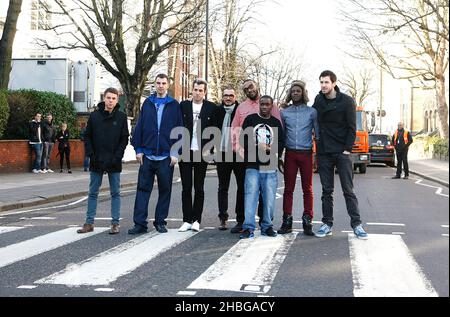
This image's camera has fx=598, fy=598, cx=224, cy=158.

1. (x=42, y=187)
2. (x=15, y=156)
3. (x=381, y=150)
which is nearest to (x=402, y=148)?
(x=381, y=150)

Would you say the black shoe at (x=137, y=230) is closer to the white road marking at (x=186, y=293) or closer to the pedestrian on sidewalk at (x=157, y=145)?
the pedestrian on sidewalk at (x=157, y=145)

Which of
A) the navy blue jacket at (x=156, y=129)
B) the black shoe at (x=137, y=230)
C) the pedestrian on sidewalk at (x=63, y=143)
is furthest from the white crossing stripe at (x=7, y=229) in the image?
the pedestrian on sidewalk at (x=63, y=143)

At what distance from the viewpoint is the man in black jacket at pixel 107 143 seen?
774 cm

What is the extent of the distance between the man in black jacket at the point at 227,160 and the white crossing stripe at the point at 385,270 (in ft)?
5.20

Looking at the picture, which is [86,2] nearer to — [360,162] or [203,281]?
[360,162]

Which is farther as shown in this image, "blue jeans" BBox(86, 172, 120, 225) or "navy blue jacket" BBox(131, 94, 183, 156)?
"blue jeans" BBox(86, 172, 120, 225)

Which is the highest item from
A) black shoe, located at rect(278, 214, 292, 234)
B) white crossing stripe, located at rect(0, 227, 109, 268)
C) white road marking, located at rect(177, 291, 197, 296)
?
black shoe, located at rect(278, 214, 292, 234)

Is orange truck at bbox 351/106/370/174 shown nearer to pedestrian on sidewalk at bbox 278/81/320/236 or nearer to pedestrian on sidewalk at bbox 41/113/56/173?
pedestrian on sidewalk at bbox 41/113/56/173

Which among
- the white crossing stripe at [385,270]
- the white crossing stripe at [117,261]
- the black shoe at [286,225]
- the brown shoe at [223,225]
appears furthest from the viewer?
the brown shoe at [223,225]

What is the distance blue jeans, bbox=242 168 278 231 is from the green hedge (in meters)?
14.6

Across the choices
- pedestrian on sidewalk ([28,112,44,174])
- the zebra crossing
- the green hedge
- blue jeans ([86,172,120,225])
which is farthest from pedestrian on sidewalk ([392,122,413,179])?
blue jeans ([86,172,120,225])

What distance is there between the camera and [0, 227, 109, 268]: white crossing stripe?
627cm

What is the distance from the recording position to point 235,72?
136 feet
